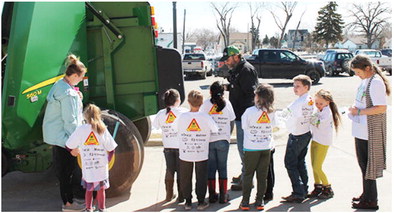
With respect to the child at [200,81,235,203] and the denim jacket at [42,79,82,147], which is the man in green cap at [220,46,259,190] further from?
the denim jacket at [42,79,82,147]

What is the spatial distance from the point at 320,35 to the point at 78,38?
66.9m

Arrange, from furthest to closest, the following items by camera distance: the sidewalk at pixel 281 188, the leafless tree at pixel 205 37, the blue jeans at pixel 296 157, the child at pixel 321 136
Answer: the leafless tree at pixel 205 37 < the child at pixel 321 136 < the blue jeans at pixel 296 157 < the sidewalk at pixel 281 188

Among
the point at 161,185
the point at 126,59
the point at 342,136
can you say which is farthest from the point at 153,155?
the point at 342,136

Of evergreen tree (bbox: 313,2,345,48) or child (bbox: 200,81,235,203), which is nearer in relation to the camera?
child (bbox: 200,81,235,203)

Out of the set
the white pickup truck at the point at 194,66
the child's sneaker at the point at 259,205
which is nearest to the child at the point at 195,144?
the child's sneaker at the point at 259,205

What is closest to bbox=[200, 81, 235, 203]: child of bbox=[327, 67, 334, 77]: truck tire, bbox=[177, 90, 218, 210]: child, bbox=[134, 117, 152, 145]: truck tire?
bbox=[177, 90, 218, 210]: child

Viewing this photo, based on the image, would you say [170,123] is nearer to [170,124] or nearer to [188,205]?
[170,124]

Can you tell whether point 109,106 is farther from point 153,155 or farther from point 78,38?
point 153,155

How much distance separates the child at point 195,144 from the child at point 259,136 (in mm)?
365

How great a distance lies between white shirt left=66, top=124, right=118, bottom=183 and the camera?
14.3 feet

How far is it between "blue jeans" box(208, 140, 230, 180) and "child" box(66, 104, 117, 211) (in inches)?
43.6

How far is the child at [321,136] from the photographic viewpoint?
5070 millimetres

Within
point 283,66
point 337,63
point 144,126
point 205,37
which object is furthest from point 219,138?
point 205,37

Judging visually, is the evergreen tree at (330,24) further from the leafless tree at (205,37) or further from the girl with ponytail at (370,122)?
the girl with ponytail at (370,122)
